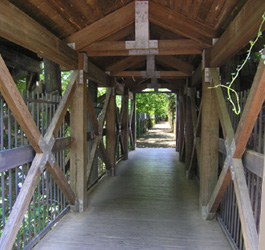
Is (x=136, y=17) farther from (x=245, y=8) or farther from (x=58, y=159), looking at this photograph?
(x=58, y=159)

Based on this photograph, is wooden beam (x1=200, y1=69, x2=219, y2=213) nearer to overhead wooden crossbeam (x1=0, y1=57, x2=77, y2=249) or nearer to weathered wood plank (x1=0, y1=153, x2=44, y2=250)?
overhead wooden crossbeam (x1=0, y1=57, x2=77, y2=249)

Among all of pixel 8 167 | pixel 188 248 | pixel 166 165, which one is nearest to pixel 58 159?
pixel 8 167

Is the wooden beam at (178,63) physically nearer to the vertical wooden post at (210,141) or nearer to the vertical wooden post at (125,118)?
the vertical wooden post at (210,141)

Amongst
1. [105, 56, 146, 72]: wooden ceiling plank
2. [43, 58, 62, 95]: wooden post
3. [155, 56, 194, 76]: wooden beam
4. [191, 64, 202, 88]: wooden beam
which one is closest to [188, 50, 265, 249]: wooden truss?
[191, 64, 202, 88]: wooden beam

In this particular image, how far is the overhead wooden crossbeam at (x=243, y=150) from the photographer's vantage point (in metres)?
1.85

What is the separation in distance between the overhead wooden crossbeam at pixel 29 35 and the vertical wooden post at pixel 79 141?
0.53 meters

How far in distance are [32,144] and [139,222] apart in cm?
194

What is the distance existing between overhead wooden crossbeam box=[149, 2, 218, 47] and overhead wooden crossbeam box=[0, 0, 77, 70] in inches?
51.5

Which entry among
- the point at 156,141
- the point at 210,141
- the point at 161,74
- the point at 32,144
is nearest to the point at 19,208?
the point at 32,144

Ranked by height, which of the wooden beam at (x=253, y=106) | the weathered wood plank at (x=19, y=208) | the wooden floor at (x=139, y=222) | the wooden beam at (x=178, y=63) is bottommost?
the wooden floor at (x=139, y=222)

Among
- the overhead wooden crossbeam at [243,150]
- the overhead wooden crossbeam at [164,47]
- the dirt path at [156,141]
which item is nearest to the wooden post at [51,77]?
the overhead wooden crossbeam at [164,47]

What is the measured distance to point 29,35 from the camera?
7.98 feet

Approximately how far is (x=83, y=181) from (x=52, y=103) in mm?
1351

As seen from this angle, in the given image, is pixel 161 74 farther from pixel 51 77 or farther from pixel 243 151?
pixel 243 151
